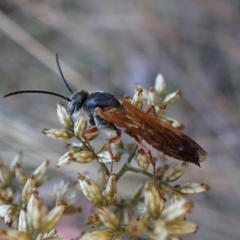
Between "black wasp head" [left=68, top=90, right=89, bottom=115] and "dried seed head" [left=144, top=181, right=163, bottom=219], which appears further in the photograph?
"black wasp head" [left=68, top=90, right=89, bottom=115]

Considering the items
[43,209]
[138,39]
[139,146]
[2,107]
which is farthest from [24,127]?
[43,209]

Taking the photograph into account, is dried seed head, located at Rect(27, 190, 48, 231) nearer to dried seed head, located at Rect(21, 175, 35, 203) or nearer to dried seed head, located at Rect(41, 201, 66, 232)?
dried seed head, located at Rect(41, 201, 66, 232)

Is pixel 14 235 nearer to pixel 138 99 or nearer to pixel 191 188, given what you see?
pixel 191 188

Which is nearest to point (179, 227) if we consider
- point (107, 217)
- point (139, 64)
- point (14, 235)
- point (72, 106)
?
point (107, 217)

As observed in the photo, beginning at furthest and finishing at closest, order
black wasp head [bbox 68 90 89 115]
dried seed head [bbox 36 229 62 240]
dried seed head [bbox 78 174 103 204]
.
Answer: black wasp head [bbox 68 90 89 115] < dried seed head [bbox 78 174 103 204] < dried seed head [bbox 36 229 62 240]

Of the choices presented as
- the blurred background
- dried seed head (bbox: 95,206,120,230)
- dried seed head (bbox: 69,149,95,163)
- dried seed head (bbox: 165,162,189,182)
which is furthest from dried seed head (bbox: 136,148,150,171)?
the blurred background

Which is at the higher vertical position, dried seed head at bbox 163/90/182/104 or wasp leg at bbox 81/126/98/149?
dried seed head at bbox 163/90/182/104
